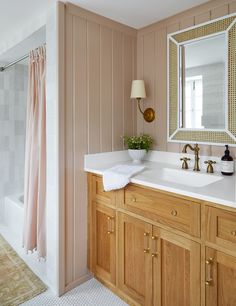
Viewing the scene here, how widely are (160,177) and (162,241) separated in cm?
41

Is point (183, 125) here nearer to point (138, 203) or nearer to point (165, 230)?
point (138, 203)

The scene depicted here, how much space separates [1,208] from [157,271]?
7.77 feet

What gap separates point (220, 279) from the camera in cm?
127

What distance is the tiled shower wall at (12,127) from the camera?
3162mm

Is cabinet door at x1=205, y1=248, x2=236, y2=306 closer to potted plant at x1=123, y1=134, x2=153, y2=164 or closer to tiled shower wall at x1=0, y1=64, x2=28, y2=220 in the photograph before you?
potted plant at x1=123, y1=134, x2=153, y2=164

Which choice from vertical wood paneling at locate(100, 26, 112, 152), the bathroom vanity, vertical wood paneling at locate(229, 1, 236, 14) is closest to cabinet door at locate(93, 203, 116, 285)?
the bathroom vanity

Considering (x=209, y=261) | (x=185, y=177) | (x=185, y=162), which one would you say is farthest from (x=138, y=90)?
(x=209, y=261)

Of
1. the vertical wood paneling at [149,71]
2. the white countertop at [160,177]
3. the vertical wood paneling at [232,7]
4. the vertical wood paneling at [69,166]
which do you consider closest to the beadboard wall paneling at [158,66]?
the vertical wood paneling at [149,71]

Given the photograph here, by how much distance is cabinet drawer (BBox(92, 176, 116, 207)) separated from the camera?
1.90 meters

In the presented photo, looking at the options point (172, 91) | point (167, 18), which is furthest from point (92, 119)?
point (167, 18)

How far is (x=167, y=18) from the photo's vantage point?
Answer: 2150 mm

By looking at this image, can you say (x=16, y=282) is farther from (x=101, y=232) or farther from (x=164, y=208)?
(x=164, y=208)

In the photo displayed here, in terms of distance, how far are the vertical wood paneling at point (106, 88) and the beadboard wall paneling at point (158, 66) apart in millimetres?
358

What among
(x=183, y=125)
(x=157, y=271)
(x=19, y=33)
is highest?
(x=19, y=33)
